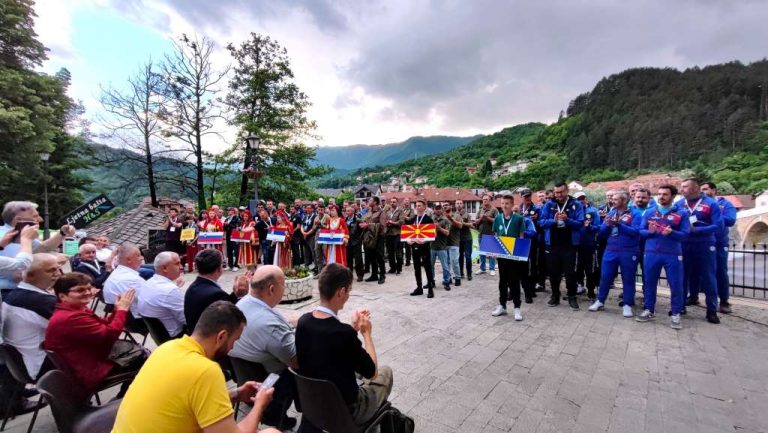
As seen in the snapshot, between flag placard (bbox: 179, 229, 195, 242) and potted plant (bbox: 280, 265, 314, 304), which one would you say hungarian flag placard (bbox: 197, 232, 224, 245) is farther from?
potted plant (bbox: 280, 265, 314, 304)

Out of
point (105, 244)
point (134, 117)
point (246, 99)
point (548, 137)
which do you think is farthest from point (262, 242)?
point (548, 137)

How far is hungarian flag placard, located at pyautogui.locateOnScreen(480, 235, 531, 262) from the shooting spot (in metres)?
5.50

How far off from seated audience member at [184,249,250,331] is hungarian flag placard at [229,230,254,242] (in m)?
7.25

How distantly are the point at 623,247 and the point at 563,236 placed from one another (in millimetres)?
904

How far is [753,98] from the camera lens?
87875 mm

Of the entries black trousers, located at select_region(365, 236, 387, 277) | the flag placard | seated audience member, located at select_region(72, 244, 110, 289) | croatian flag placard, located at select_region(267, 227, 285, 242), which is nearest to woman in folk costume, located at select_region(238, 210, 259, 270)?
croatian flag placard, located at select_region(267, 227, 285, 242)

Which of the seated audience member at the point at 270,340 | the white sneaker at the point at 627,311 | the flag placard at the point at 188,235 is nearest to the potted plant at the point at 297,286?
the seated audience member at the point at 270,340

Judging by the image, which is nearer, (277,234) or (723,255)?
(723,255)

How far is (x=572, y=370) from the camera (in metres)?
3.89

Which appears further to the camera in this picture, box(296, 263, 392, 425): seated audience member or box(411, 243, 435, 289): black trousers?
box(411, 243, 435, 289): black trousers

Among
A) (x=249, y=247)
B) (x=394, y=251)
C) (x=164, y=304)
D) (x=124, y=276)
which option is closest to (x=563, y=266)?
(x=394, y=251)

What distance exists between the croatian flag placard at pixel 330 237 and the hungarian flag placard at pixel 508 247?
3.74 metres

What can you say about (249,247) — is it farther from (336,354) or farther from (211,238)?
(336,354)

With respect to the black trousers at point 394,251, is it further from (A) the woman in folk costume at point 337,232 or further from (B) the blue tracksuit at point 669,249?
(B) the blue tracksuit at point 669,249
